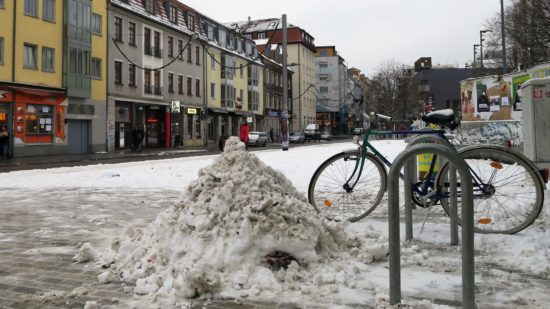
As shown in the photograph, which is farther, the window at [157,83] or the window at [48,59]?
the window at [157,83]

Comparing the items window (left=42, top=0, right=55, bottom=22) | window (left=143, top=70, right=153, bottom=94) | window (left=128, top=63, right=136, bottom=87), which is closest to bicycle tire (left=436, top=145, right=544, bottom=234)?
window (left=42, top=0, right=55, bottom=22)

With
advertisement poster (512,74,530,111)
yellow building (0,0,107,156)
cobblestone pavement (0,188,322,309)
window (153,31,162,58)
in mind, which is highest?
window (153,31,162,58)

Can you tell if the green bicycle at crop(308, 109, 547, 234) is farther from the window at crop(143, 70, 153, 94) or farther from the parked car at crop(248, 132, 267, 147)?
the parked car at crop(248, 132, 267, 147)

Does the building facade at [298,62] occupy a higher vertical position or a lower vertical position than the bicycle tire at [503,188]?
higher

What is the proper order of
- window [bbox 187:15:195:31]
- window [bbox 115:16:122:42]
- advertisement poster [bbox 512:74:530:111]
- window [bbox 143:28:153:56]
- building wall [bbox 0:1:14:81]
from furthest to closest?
window [bbox 187:15:195:31] < window [bbox 143:28:153:56] < window [bbox 115:16:122:42] < building wall [bbox 0:1:14:81] < advertisement poster [bbox 512:74:530:111]

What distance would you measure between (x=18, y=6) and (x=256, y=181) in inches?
1107

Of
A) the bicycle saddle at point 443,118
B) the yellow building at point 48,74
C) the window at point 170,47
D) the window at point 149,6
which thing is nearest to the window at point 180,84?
the window at point 170,47

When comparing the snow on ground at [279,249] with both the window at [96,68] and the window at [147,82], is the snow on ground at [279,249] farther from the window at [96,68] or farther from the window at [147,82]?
the window at [147,82]

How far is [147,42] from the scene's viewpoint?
39125mm

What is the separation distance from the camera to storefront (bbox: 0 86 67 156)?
88.2 feet

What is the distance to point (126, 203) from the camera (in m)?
7.99

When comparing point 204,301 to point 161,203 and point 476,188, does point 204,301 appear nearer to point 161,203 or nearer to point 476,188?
point 476,188

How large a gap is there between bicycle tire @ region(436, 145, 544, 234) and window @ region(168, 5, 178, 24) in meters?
41.0

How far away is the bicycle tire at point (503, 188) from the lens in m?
4.92
